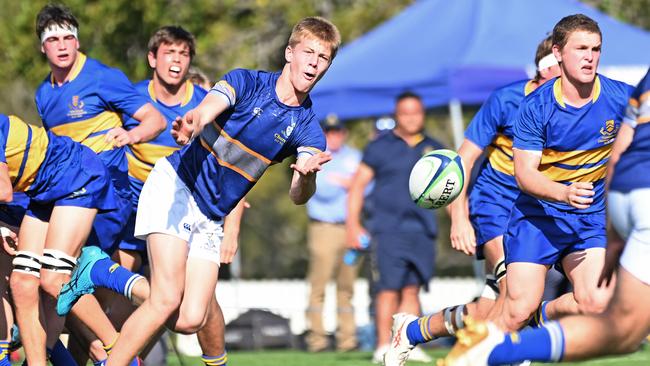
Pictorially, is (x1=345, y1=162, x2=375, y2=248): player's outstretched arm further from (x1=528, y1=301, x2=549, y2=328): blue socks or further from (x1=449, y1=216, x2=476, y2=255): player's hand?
(x1=528, y1=301, x2=549, y2=328): blue socks

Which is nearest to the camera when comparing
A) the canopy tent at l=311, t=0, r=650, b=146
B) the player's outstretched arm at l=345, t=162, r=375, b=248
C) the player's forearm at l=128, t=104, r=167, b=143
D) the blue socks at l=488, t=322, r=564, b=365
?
the blue socks at l=488, t=322, r=564, b=365

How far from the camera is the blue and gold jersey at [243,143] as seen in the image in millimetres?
6395

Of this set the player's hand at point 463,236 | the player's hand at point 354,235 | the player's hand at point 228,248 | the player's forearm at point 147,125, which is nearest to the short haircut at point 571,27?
the player's hand at point 463,236

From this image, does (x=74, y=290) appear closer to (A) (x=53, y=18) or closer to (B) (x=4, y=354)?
(B) (x=4, y=354)

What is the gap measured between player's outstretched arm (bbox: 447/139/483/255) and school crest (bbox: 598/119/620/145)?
0.94m

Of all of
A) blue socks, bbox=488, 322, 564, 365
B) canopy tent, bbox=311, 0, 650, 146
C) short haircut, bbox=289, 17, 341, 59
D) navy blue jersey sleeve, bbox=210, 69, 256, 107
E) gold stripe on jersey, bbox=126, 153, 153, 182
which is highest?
canopy tent, bbox=311, 0, 650, 146

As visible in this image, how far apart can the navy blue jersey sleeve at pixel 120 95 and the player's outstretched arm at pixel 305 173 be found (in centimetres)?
168

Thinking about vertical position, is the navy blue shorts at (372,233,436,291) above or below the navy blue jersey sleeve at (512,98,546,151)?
below

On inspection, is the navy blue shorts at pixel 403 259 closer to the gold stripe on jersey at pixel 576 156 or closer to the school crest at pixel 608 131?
the gold stripe on jersey at pixel 576 156

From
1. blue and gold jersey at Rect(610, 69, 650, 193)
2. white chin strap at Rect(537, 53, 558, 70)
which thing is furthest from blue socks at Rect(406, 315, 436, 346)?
blue and gold jersey at Rect(610, 69, 650, 193)

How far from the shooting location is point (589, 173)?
6660 mm

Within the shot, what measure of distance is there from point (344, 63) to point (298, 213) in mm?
12365

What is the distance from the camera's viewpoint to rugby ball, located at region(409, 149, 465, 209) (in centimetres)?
695

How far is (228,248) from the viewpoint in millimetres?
7312
